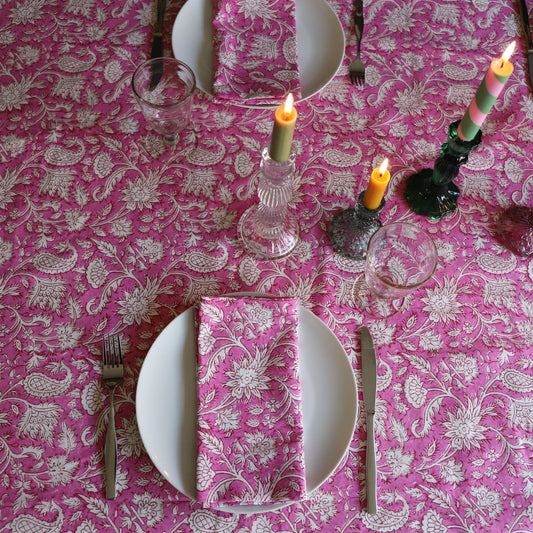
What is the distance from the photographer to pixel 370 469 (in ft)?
2.64

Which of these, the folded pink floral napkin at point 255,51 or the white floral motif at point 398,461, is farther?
the folded pink floral napkin at point 255,51

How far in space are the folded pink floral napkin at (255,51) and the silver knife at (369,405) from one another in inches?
19.3

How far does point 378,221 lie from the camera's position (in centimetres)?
94

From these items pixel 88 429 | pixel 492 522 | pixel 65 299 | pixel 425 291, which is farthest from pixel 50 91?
pixel 492 522

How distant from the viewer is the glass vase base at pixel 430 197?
0.97m

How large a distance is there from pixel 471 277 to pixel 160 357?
564 millimetres

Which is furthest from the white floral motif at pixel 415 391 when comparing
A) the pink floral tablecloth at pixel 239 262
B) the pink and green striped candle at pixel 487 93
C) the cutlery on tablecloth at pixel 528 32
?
the cutlery on tablecloth at pixel 528 32

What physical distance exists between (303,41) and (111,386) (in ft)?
2.52

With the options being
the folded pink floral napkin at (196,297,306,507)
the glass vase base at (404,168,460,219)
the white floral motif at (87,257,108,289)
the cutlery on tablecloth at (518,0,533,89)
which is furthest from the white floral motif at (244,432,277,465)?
the cutlery on tablecloth at (518,0,533,89)

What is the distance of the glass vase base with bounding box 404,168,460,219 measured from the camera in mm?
968

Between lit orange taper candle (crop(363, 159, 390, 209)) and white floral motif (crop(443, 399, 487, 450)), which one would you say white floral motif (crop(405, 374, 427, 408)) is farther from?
lit orange taper candle (crop(363, 159, 390, 209))

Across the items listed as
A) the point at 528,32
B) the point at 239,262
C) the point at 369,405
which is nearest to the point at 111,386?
the point at 239,262

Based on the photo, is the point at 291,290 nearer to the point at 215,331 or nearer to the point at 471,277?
the point at 215,331

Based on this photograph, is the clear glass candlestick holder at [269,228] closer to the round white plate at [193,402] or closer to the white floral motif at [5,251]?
the round white plate at [193,402]
